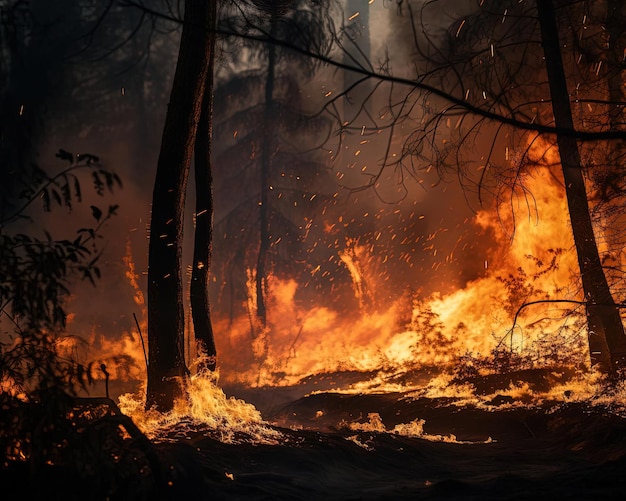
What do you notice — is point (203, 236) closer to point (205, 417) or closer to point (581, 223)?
point (205, 417)

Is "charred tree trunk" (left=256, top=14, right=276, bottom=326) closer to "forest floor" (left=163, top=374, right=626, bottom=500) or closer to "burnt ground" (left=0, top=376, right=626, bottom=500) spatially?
"forest floor" (left=163, top=374, right=626, bottom=500)

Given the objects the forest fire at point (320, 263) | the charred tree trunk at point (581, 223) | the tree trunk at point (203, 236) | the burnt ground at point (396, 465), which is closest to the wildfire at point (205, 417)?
the forest fire at point (320, 263)

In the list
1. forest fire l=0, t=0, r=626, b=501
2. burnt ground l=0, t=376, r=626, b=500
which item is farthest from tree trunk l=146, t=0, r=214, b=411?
burnt ground l=0, t=376, r=626, b=500

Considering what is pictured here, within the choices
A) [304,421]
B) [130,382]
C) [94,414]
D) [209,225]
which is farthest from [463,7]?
[130,382]

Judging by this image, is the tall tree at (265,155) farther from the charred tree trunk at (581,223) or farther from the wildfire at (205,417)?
the wildfire at (205,417)

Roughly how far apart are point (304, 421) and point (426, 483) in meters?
8.06

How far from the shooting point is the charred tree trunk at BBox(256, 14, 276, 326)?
2606cm

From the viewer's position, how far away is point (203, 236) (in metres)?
11.2

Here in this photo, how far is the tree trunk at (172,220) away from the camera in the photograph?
9.50 meters

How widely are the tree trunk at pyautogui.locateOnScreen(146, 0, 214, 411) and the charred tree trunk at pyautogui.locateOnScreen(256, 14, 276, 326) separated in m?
16.3

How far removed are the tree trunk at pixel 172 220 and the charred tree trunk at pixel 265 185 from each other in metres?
16.3

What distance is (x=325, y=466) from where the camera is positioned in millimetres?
7488

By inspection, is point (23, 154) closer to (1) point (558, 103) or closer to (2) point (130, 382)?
(1) point (558, 103)

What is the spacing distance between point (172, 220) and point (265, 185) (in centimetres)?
1696
